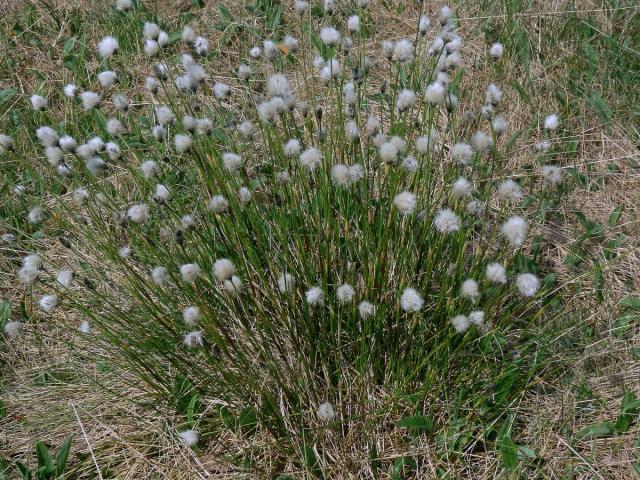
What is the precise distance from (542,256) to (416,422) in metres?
0.93

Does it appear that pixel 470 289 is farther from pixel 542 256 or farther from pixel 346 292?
pixel 542 256

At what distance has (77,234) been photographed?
2.75 m

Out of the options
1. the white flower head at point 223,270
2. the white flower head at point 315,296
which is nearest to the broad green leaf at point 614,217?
the white flower head at point 315,296

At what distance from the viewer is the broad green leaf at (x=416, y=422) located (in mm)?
1884

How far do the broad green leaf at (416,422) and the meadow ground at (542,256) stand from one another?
48mm

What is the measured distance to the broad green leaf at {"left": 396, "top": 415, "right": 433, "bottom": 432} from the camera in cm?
188

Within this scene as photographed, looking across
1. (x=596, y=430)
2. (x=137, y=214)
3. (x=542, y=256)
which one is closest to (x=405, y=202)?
(x=137, y=214)

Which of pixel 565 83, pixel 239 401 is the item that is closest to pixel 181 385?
pixel 239 401

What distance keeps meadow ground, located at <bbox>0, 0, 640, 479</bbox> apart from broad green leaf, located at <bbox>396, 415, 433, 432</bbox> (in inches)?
1.9

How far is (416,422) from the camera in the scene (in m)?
1.89

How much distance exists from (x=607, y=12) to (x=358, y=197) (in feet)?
6.71

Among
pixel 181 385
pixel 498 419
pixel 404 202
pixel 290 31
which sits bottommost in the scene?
pixel 498 419

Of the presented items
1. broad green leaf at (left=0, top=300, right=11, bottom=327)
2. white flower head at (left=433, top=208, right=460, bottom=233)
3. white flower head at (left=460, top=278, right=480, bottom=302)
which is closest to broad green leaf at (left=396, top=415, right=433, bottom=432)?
white flower head at (left=460, top=278, right=480, bottom=302)

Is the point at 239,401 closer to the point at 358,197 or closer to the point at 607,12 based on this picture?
the point at 358,197
